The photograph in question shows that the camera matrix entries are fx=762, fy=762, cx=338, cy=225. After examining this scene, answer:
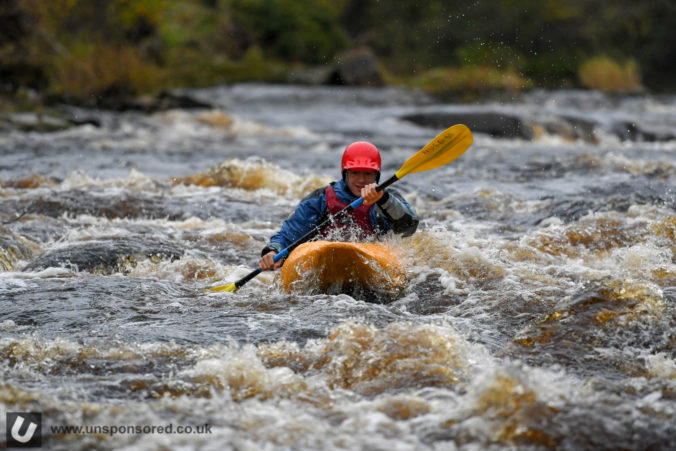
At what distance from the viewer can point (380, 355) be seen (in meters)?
3.40

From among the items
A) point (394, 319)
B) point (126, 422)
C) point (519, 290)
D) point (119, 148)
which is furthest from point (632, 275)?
point (119, 148)

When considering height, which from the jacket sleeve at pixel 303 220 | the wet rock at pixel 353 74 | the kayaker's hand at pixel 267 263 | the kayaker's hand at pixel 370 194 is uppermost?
the wet rock at pixel 353 74

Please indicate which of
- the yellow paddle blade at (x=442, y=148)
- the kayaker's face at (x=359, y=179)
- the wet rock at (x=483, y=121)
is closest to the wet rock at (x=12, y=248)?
the kayaker's face at (x=359, y=179)

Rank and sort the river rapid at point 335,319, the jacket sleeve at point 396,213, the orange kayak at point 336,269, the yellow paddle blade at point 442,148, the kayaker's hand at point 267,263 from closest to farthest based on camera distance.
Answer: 1. the river rapid at point 335,319
2. the orange kayak at point 336,269
3. the kayaker's hand at point 267,263
4. the jacket sleeve at point 396,213
5. the yellow paddle blade at point 442,148

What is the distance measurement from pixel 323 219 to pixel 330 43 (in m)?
27.2

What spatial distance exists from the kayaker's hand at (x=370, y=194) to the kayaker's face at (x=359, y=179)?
0.35 meters

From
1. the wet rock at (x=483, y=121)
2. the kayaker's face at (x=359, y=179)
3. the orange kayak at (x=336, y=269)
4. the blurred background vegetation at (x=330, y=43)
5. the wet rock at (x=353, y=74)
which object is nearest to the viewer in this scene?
the orange kayak at (x=336, y=269)

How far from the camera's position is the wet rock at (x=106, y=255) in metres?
5.21

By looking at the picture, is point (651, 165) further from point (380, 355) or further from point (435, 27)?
point (435, 27)

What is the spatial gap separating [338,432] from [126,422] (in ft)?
2.55

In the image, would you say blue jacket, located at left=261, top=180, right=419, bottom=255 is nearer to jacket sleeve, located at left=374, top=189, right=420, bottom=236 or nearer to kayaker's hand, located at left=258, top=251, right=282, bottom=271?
jacket sleeve, located at left=374, top=189, right=420, bottom=236

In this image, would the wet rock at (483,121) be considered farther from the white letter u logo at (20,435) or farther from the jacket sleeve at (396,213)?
the white letter u logo at (20,435)

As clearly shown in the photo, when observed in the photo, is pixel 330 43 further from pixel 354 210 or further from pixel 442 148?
pixel 354 210

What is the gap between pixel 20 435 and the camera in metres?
2.67
